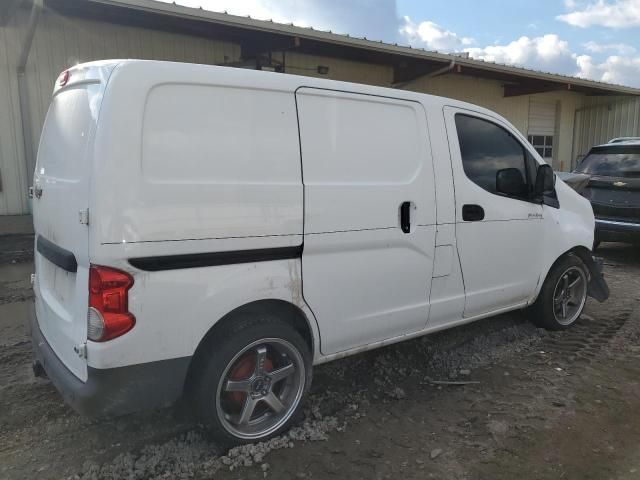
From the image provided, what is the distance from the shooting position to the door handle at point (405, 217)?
3.24 meters

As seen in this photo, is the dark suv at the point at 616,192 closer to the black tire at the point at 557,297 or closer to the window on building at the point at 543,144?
the black tire at the point at 557,297

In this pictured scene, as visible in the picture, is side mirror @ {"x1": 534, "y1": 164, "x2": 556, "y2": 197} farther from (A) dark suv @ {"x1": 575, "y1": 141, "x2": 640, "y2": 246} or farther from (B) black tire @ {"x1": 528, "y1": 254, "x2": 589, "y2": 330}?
(A) dark suv @ {"x1": 575, "y1": 141, "x2": 640, "y2": 246}

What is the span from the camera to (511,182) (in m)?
3.97

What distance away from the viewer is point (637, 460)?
9.27 feet

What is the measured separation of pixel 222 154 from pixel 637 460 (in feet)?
9.19

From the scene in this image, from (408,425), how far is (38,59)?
26.3ft

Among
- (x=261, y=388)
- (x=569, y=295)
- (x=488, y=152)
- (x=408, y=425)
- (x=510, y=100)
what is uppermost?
(x=510, y=100)

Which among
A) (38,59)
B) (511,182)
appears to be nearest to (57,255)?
(511,182)

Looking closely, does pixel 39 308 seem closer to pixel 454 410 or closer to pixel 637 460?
pixel 454 410

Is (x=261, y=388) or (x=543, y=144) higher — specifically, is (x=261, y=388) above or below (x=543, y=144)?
below

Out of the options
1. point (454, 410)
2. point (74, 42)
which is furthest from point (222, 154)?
point (74, 42)

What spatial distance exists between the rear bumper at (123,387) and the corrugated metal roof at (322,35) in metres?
5.98

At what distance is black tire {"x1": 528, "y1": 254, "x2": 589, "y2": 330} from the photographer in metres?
4.53

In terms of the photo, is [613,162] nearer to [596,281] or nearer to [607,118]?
[596,281]
